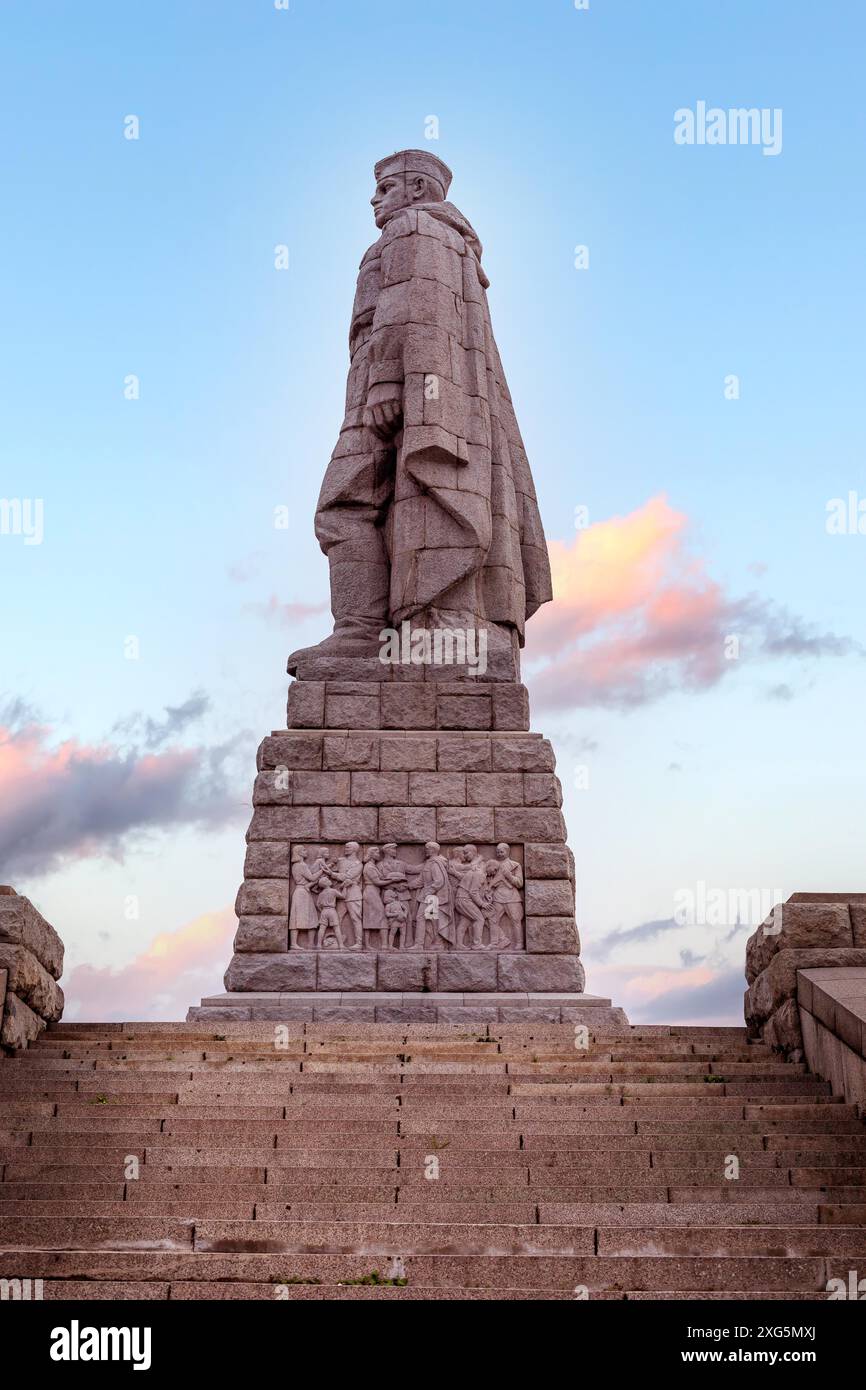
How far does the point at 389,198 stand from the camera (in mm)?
17391

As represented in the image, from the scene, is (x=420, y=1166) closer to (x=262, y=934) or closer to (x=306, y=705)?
(x=262, y=934)

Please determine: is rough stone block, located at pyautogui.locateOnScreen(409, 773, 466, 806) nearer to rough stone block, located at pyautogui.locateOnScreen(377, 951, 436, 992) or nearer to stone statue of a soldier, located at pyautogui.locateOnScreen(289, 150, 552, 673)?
rough stone block, located at pyautogui.locateOnScreen(377, 951, 436, 992)

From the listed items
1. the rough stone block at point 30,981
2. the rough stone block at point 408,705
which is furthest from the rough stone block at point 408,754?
the rough stone block at point 30,981

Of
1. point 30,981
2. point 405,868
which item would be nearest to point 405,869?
point 405,868

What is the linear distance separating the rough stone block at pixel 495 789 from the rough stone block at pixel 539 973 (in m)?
1.55

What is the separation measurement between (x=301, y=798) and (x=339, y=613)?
2.65m

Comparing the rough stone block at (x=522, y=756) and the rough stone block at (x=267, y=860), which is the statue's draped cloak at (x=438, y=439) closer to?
the rough stone block at (x=522, y=756)

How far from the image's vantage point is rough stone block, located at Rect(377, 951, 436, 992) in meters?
13.4

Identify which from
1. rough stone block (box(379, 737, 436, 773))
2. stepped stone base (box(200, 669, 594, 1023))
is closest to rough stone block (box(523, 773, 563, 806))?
stepped stone base (box(200, 669, 594, 1023))

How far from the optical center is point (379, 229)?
57.6 ft

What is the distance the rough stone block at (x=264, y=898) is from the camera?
13781 mm

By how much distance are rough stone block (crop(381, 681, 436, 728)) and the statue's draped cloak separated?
3.02ft

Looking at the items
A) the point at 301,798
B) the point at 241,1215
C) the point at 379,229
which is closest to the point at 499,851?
the point at 301,798

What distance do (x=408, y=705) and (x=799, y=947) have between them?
5.39 metres
